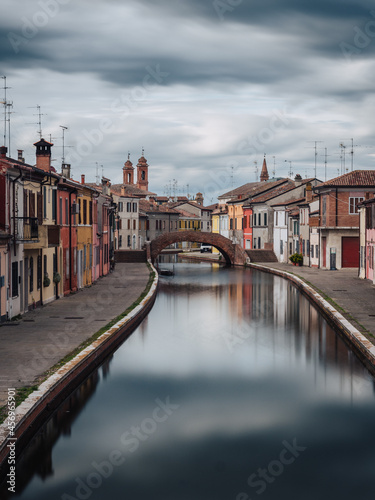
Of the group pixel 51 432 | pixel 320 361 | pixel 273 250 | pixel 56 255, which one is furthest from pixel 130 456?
pixel 273 250

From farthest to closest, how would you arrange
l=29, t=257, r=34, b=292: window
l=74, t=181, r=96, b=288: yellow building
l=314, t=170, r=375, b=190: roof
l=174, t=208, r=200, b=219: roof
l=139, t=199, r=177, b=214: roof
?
A: l=174, t=208, r=200, b=219: roof, l=139, t=199, r=177, b=214: roof, l=314, t=170, r=375, b=190: roof, l=74, t=181, r=96, b=288: yellow building, l=29, t=257, r=34, b=292: window

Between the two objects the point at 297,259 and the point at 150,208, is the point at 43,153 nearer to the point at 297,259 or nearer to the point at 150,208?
the point at 297,259

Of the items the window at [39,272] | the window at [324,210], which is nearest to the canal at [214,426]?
the window at [39,272]

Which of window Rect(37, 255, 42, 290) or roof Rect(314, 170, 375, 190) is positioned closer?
window Rect(37, 255, 42, 290)

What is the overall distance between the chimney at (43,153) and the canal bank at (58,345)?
6.88 metres

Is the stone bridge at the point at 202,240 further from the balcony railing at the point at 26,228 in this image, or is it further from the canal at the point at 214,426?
the canal at the point at 214,426

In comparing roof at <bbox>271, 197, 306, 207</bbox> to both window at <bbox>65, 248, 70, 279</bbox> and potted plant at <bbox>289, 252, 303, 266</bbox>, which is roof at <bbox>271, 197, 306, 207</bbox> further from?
window at <bbox>65, 248, 70, 279</bbox>

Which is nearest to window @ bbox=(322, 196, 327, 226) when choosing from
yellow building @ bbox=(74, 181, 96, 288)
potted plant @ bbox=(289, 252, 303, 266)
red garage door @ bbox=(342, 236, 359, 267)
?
red garage door @ bbox=(342, 236, 359, 267)

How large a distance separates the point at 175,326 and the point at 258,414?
1372cm

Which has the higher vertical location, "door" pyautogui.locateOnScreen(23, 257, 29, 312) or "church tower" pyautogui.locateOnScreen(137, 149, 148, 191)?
"church tower" pyautogui.locateOnScreen(137, 149, 148, 191)

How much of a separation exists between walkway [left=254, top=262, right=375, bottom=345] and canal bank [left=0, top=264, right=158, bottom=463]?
8510 millimetres

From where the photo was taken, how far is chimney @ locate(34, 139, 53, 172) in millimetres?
35500

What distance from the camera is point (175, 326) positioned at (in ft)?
96.3

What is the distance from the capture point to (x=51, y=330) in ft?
74.6
